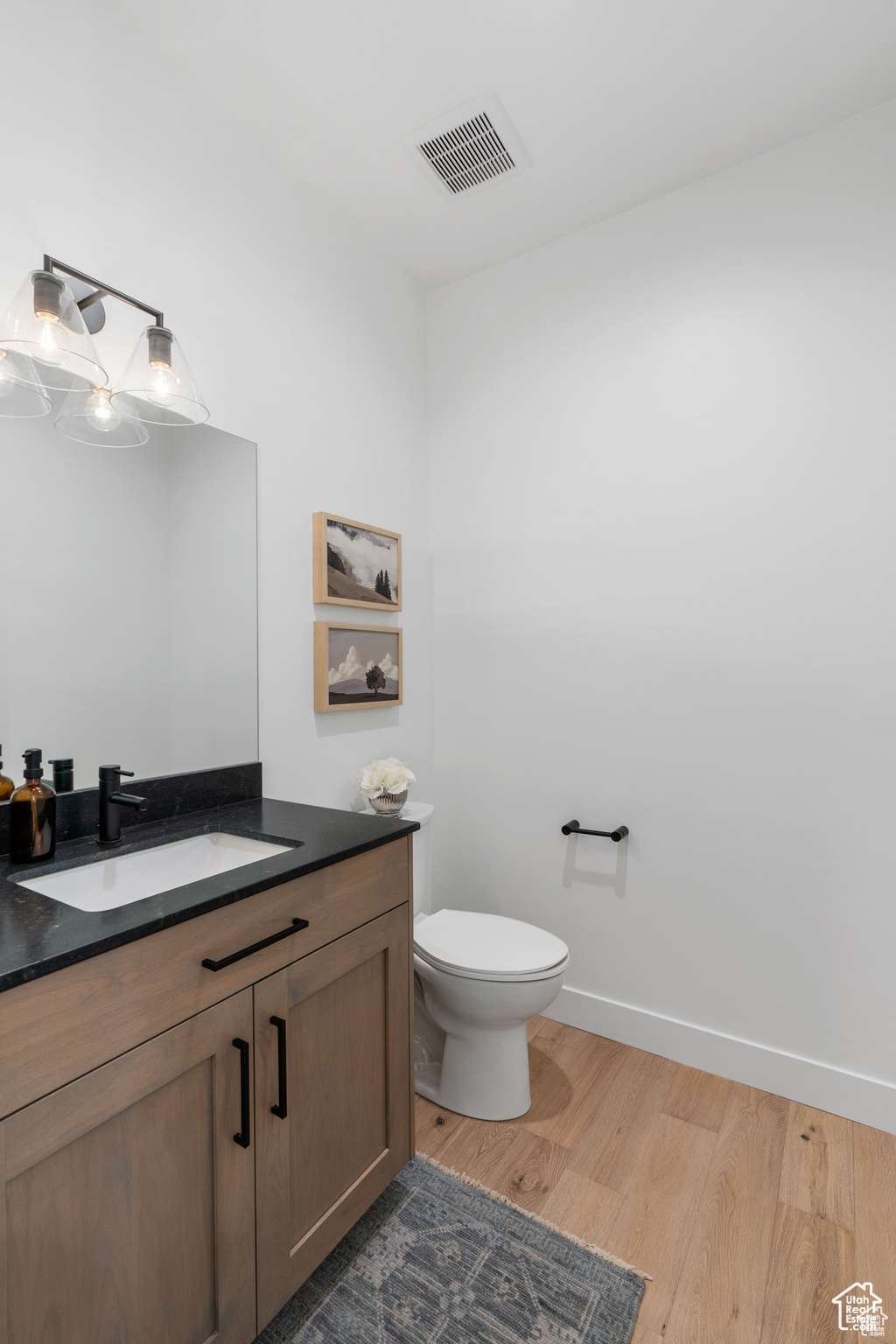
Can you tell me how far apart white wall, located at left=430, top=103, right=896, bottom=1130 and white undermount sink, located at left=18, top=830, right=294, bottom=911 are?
46.5 inches

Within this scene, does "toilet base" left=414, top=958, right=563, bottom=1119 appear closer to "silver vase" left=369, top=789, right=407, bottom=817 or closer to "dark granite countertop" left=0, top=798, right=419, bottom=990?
"silver vase" left=369, top=789, right=407, bottom=817

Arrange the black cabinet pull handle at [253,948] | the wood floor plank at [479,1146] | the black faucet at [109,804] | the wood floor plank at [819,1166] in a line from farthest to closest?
the wood floor plank at [479,1146]
the wood floor plank at [819,1166]
the black faucet at [109,804]
the black cabinet pull handle at [253,948]

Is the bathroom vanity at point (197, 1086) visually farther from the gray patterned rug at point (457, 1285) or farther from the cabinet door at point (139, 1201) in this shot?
the gray patterned rug at point (457, 1285)

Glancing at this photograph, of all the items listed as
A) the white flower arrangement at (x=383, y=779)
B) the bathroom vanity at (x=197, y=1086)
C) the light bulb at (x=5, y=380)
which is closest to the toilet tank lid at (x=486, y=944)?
the bathroom vanity at (x=197, y=1086)

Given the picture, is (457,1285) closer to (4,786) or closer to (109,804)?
(109,804)

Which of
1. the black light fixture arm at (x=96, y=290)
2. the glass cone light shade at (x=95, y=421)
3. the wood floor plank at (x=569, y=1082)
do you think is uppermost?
the black light fixture arm at (x=96, y=290)

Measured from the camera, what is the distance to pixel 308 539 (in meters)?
1.93

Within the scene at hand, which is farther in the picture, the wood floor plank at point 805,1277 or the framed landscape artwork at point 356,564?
the framed landscape artwork at point 356,564

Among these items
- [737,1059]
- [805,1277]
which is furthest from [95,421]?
[737,1059]

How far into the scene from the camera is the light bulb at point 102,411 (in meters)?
1.34

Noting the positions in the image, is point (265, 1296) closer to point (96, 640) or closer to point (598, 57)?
point (96, 640)

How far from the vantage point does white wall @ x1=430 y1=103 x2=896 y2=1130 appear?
172 centimetres

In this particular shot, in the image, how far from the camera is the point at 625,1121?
1.71 meters
